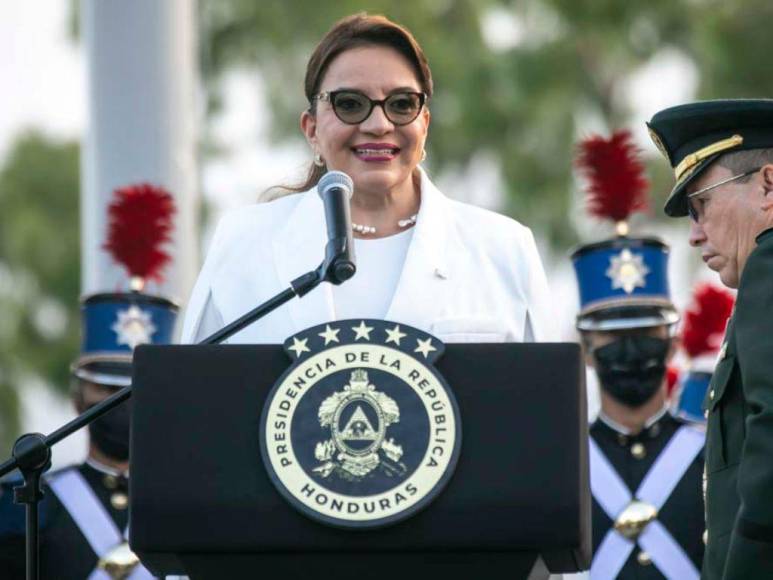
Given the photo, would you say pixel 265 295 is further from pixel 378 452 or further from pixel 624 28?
pixel 624 28

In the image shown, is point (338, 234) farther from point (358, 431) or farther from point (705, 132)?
point (705, 132)

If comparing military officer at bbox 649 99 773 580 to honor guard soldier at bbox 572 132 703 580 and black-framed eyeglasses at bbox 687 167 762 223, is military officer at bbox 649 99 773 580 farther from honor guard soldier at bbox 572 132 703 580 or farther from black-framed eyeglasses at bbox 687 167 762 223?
honor guard soldier at bbox 572 132 703 580

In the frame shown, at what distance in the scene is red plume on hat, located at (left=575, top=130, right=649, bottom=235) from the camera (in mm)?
7316

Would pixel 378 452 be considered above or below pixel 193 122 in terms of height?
below

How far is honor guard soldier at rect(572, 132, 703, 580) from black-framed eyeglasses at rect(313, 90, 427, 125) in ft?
8.04

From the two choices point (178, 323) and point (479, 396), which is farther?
point (178, 323)

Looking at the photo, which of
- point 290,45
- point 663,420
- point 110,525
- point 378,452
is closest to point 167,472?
point 378,452

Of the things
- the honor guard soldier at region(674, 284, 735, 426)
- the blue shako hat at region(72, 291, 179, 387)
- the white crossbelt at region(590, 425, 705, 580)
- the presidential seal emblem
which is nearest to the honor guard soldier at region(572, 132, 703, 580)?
the white crossbelt at region(590, 425, 705, 580)

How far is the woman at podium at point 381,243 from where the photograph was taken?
4.77 m

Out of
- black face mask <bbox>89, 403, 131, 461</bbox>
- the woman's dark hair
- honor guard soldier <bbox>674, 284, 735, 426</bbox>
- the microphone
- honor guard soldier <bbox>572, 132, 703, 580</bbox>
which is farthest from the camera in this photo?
honor guard soldier <bbox>674, 284, 735, 426</bbox>

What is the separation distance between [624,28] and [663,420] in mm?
13160

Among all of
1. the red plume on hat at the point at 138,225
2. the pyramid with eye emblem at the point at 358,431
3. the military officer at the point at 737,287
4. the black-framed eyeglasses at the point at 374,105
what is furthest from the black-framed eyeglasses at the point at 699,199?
the red plume on hat at the point at 138,225

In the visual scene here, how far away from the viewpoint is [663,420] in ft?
23.7

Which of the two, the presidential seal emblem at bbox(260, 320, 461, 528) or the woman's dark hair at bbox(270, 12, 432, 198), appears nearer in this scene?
the presidential seal emblem at bbox(260, 320, 461, 528)
